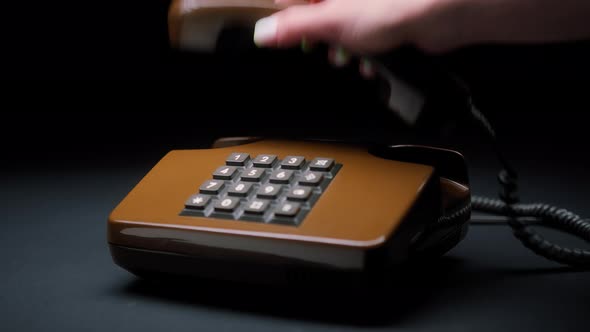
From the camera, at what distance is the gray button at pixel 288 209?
21.0 inches

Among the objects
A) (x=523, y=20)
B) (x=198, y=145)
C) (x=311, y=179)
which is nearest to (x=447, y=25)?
(x=523, y=20)

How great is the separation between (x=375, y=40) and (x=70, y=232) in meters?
0.36

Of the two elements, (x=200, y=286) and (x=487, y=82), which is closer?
(x=200, y=286)

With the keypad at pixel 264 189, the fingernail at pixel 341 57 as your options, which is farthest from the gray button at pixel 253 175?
the fingernail at pixel 341 57

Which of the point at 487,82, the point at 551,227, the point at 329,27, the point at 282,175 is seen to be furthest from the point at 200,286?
the point at 487,82

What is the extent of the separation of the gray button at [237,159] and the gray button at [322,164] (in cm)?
6

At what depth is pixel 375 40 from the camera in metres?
0.52

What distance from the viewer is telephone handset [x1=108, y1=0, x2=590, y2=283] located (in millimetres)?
509

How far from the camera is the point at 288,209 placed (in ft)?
1.76

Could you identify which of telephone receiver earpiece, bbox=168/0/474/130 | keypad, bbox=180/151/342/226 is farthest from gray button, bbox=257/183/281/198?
telephone receiver earpiece, bbox=168/0/474/130

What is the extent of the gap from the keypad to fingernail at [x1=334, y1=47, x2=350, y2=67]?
76mm

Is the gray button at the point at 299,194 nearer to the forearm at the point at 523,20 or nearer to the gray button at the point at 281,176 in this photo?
the gray button at the point at 281,176

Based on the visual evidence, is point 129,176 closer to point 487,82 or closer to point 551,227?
point 551,227

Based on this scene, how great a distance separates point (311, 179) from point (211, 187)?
75 mm
